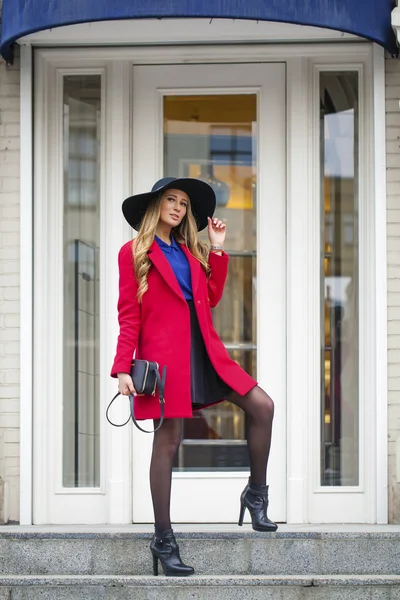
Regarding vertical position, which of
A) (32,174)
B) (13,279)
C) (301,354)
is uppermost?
(32,174)

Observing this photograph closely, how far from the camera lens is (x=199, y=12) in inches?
215

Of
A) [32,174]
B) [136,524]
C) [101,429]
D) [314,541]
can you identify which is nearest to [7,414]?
[101,429]

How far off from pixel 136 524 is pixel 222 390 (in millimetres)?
1462

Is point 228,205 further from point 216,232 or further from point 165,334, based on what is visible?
point 165,334

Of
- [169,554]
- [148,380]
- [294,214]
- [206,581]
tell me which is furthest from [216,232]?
[206,581]

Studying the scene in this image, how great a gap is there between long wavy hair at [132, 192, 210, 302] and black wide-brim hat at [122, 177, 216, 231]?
5 centimetres

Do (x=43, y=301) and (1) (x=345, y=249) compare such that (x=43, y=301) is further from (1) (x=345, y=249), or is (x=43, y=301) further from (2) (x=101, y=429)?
(1) (x=345, y=249)

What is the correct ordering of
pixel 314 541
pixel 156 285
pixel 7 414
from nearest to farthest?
pixel 156 285, pixel 314 541, pixel 7 414

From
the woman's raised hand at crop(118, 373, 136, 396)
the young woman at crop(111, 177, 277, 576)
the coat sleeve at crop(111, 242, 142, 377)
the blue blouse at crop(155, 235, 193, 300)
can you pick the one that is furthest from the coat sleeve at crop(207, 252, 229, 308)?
the woman's raised hand at crop(118, 373, 136, 396)

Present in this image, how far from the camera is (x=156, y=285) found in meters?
5.08

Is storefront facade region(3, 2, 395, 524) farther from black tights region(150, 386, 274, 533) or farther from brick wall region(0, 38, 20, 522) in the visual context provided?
black tights region(150, 386, 274, 533)

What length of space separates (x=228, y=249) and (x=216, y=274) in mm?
1258

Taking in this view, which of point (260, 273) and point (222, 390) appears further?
point (260, 273)

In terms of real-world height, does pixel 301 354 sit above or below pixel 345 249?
below
